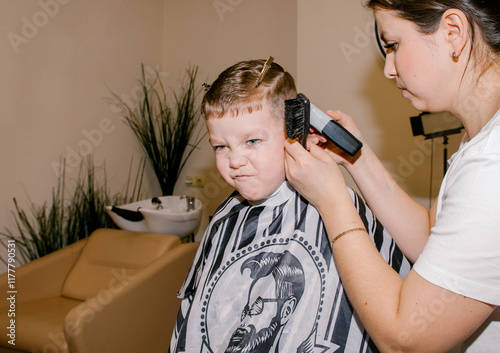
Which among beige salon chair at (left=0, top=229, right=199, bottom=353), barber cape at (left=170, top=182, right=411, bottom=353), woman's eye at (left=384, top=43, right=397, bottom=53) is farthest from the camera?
beige salon chair at (left=0, top=229, right=199, bottom=353)

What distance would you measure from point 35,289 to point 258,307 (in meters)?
1.60

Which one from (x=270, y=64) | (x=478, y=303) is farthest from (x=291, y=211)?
(x=478, y=303)

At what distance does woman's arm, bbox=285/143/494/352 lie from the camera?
625mm

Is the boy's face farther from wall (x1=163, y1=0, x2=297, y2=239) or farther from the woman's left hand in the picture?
wall (x1=163, y1=0, x2=297, y2=239)

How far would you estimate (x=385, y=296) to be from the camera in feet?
2.25

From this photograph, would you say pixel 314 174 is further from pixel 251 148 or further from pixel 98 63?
pixel 98 63

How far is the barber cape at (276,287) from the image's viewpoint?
0.95 m

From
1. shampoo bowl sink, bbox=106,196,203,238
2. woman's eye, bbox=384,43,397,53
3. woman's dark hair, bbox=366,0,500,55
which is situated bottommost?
shampoo bowl sink, bbox=106,196,203,238

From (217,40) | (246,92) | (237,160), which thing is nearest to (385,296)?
(237,160)

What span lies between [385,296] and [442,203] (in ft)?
0.73

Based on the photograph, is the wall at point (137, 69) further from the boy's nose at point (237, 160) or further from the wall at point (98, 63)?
the boy's nose at point (237, 160)

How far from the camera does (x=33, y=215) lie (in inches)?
89.3

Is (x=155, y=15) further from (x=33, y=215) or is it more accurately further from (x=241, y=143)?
(x=241, y=143)

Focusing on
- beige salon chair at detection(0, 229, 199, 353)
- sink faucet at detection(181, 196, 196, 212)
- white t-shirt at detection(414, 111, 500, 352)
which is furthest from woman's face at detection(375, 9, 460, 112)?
sink faucet at detection(181, 196, 196, 212)
